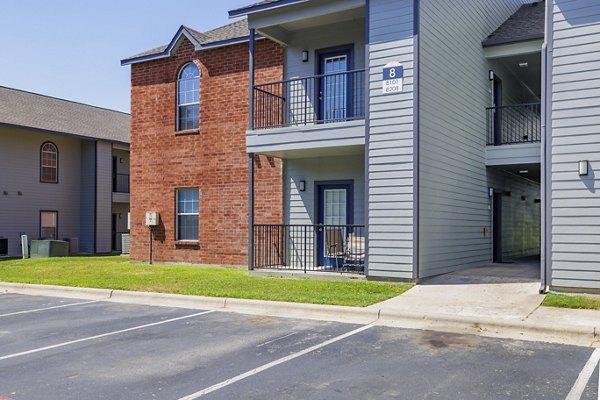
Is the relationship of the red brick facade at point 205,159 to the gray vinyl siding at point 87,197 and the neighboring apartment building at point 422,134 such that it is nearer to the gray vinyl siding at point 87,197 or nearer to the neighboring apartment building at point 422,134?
the neighboring apartment building at point 422,134

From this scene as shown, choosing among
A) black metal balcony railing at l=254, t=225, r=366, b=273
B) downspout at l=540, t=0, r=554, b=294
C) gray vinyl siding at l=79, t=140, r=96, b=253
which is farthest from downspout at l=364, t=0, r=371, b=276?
gray vinyl siding at l=79, t=140, r=96, b=253

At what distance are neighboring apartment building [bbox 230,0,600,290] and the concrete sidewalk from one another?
3.59 feet

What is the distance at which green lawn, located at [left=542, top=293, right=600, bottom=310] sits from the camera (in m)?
8.60

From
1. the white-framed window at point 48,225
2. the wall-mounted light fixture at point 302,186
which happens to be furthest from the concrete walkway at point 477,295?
the white-framed window at point 48,225

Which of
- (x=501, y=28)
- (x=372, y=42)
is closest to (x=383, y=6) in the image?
(x=372, y=42)

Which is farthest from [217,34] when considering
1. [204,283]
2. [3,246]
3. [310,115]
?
[3,246]

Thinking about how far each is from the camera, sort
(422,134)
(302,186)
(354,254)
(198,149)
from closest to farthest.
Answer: (422,134) < (354,254) < (302,186) < (198,149)

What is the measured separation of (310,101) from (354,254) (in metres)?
4.13

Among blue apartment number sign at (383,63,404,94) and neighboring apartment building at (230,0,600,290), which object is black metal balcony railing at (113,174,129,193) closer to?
neighboring apartment building at (230,0,600,290)

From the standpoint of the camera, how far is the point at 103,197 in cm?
2678

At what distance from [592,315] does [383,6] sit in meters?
7.25

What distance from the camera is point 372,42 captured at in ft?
39.6

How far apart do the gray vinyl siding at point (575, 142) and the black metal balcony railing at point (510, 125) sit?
406 cm

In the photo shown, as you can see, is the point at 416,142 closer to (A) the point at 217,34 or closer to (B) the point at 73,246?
(A) the point at 217,34
